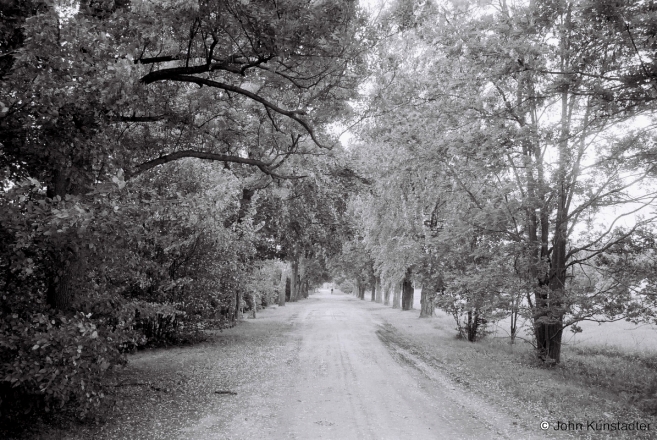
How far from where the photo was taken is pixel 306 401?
725cm

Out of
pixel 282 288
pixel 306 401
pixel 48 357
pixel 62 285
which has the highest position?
pixel 62 285

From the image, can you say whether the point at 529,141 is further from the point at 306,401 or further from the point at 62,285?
the point at 62,285

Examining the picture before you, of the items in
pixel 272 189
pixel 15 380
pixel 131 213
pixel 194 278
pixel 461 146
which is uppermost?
pixel 461 146

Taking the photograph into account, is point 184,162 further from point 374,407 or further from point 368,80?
point 374,407

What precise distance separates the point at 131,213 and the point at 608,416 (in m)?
7.92

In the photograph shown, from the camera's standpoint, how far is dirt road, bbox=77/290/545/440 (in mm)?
5906

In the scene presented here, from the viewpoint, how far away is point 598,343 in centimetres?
1667

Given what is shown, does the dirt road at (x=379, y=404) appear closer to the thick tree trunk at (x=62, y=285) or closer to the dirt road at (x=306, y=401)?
the dirt road at (x=306, y=401)

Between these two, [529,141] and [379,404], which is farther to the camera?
[529,141]

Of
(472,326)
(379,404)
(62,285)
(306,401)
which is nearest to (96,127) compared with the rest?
(62,285)

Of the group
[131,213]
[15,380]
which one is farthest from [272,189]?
[15,380]

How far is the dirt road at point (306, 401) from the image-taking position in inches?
233

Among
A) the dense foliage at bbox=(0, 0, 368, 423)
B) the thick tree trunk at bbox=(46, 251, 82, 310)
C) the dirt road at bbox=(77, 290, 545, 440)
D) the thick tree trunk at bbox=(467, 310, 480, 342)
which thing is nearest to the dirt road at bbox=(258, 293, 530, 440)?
the dirt road at bbox=(77, 290, 545, 440)

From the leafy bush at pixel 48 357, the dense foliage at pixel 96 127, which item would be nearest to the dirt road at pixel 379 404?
the leafy bush at pixel 48 357
